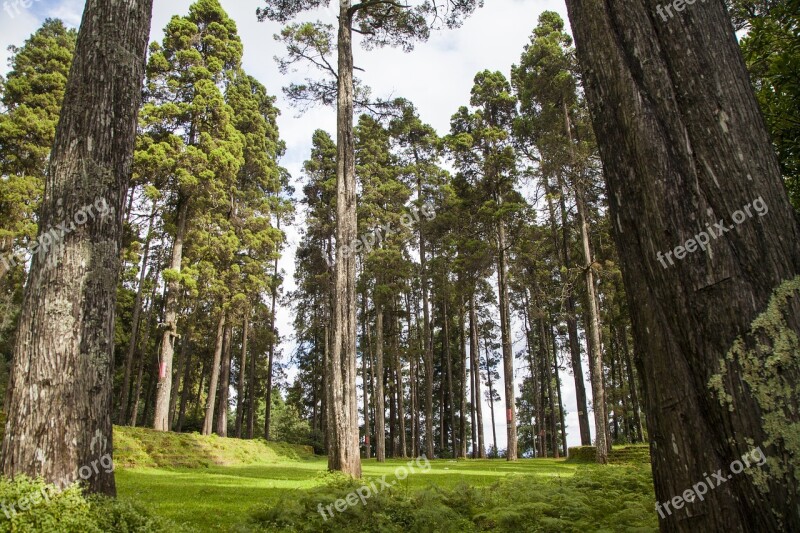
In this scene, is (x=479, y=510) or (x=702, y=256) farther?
(x=479, y=510)

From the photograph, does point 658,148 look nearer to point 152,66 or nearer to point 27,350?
point 27,350

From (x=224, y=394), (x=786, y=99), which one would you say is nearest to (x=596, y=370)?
(x=786, y=99)

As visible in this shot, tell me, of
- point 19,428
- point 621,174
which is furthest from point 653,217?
point 19,428

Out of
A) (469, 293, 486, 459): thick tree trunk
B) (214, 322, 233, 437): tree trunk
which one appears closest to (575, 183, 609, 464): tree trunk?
(469, 293, 486, 459): thick tree trunk

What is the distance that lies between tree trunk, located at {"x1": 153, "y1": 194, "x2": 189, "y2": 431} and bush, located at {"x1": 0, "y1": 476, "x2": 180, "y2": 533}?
15.5m

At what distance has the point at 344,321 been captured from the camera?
1066cm

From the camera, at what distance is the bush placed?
143 inches

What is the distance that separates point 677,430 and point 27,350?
4938 mm

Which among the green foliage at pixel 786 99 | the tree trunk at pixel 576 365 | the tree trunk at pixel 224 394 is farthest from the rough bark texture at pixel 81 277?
the tree trunk at pixel 224 394

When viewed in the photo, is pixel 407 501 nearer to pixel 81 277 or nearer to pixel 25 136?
pixel 81 277

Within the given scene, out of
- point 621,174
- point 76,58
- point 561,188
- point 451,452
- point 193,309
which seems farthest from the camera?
point 451,452

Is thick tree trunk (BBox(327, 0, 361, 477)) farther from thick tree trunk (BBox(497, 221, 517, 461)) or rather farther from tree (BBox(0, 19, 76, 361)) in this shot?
tree (BBox(0, 19, 76, 361))

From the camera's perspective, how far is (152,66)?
20266 millimetres

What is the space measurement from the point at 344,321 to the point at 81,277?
641 centimetres
